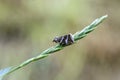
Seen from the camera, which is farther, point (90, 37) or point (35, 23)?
point (90, 37)

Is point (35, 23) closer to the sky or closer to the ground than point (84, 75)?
closer to the sky

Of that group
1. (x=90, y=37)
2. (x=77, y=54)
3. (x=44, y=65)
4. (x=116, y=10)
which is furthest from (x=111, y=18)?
(x=44, y=65)

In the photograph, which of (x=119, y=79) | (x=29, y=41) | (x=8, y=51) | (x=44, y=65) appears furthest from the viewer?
(x=119, y=79)

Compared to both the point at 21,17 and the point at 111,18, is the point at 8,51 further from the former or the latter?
the point at 111,18

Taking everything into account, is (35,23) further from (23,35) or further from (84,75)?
(84,75)

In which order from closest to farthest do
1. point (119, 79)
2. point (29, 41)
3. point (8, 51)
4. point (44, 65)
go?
1. point (44, 65)
2. point (8, 51)
3. point (29, 41)
4. point (119, 79)

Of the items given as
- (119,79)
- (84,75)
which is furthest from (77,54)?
(119,79)

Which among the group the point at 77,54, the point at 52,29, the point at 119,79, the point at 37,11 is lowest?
the point at 119,79
